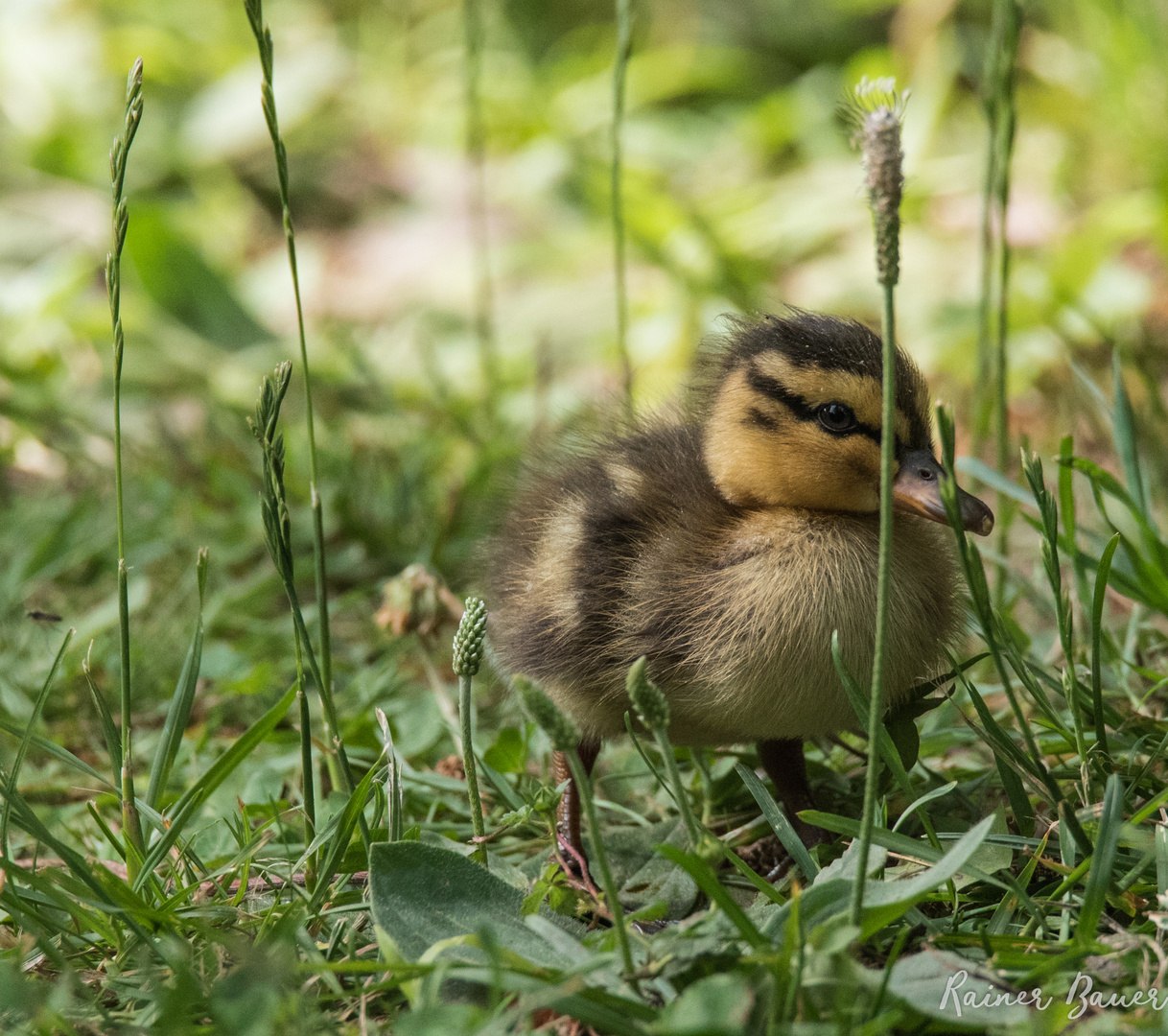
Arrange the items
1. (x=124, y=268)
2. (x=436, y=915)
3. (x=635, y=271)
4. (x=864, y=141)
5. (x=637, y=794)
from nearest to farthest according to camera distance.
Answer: (x=864, y=141) < (x=436, y=915) < (x=637, y=794) < (x=124, y=268) < (x=635, y=271)

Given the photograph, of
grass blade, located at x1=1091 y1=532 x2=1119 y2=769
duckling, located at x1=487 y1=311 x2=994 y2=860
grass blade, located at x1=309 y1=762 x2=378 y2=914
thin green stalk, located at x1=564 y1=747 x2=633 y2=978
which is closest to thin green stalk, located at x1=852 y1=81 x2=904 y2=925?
thin green stalk, located at x1=564 y1=747 x2=633 y2=978

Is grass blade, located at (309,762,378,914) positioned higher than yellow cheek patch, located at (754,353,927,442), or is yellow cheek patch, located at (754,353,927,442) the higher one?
yellow cheek patch, located at (754,353,927,442)

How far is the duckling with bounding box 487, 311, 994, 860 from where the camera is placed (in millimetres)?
1444

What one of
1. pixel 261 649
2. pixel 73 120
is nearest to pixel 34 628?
pixel 261 649

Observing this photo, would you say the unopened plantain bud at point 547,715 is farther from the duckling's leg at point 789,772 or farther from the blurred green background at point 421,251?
the blurred green background at point 421,251

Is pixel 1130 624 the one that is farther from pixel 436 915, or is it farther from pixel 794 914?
pixel 436 915

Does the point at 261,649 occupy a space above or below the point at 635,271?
below

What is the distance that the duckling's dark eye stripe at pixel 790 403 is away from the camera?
1560 mm

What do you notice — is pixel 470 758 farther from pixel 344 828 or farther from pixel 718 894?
pixel 718 894

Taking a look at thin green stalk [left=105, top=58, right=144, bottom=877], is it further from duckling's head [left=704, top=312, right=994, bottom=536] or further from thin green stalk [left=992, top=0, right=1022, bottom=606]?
thin green stalk [left=992, top=0, right=1022, bottom=606]

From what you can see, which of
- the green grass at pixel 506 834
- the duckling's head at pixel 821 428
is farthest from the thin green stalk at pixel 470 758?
the duckling's head at pixel 821 428

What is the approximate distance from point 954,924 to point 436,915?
0.56m

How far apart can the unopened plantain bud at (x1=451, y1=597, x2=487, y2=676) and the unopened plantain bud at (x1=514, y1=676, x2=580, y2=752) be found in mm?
204

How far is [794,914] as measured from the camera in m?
1.08
